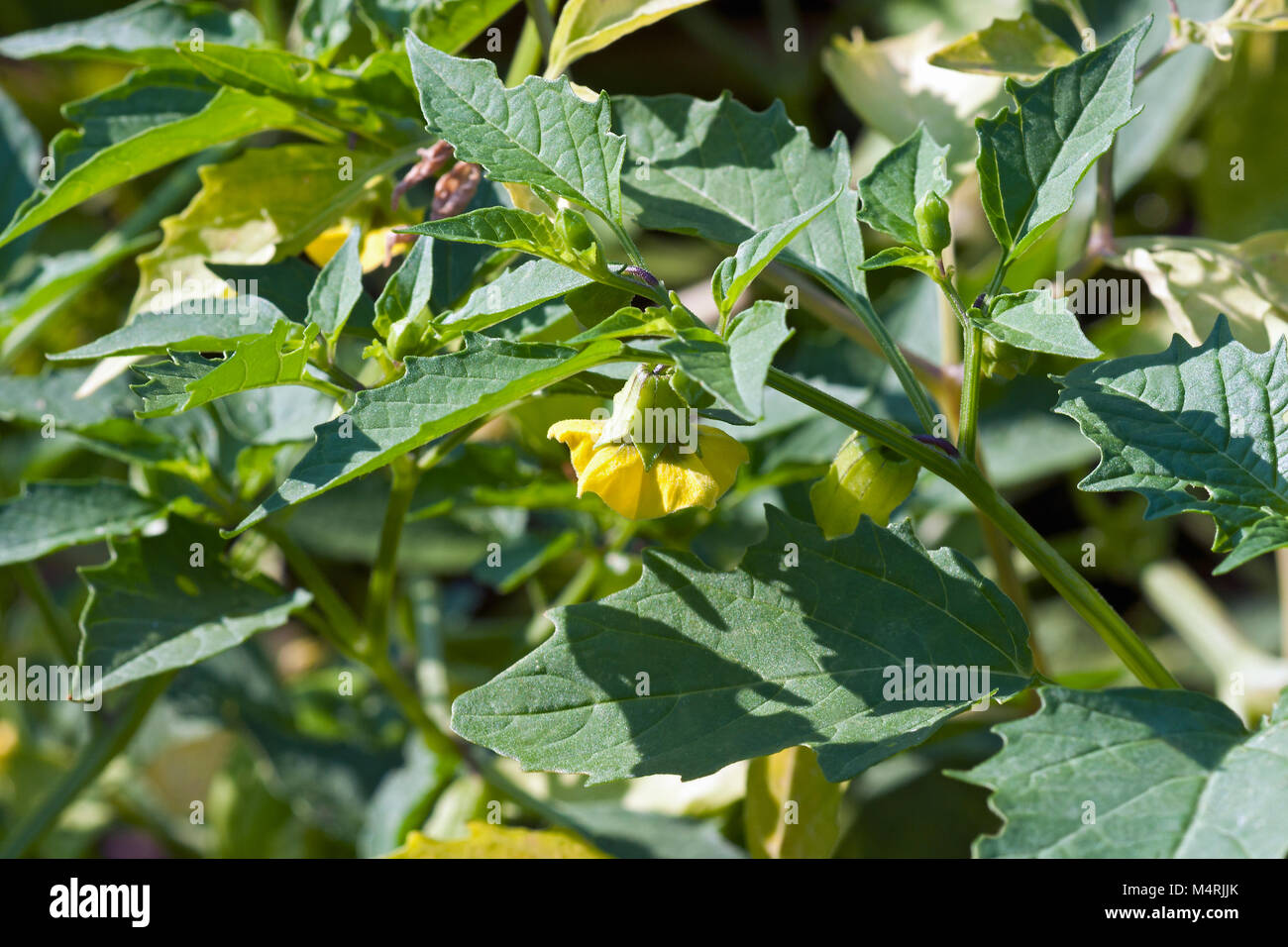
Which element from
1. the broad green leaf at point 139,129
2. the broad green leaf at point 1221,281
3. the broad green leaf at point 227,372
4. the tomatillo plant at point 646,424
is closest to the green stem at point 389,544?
the tomatillo plant at point 646,424

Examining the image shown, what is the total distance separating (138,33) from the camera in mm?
768

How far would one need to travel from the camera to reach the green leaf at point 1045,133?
1.74 feet

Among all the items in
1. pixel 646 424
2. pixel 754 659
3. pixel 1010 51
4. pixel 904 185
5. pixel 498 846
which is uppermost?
pixel 1010 51

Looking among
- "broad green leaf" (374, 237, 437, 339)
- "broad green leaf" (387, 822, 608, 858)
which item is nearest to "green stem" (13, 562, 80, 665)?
"broad green leaf" (387, 822, 608, 858)

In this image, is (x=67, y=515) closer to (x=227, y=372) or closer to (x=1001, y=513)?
(x=227, y=372)

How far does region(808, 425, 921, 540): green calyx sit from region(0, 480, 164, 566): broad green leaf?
42cm

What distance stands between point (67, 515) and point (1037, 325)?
58 cm

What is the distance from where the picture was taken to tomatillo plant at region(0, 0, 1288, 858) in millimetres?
474

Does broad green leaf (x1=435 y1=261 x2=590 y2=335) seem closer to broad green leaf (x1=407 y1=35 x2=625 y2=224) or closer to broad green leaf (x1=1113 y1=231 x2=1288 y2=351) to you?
broad green leaf (x1=407 y1=35 x2=625 y2=224)

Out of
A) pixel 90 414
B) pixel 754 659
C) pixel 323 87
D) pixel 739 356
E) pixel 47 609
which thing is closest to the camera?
pixel 739 356

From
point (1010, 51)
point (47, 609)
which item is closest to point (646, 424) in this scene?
point (1010, 51)
